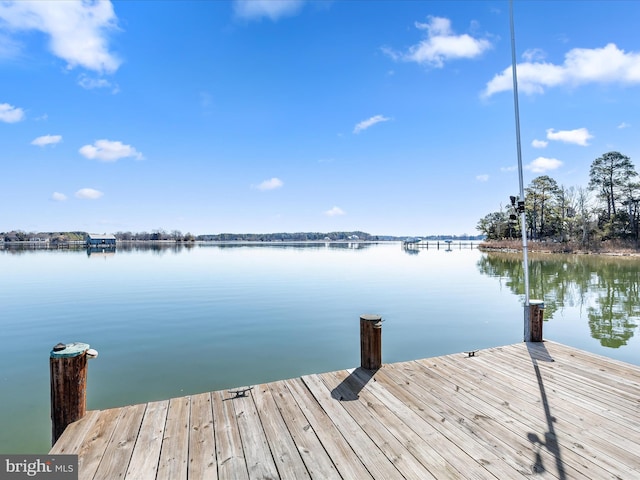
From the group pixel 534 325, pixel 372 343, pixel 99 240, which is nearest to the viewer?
pixel 372 343

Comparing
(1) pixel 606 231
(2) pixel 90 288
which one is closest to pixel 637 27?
(2) pixel 90 288

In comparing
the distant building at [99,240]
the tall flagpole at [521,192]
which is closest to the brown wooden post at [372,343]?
the tall flagpole at [521,192]

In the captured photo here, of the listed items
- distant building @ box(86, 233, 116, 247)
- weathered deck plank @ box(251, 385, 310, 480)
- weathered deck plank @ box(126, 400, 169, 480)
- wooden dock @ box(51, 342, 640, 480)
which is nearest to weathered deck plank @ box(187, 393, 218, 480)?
wooden dock @ box(51, 342, 640, 480)

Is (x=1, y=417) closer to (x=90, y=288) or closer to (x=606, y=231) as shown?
(x=90, y=288)

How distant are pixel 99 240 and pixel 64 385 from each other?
82208 mm

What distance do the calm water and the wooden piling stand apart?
1.51 m

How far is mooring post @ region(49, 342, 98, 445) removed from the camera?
9.20 ft

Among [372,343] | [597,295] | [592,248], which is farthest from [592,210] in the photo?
[372,343]

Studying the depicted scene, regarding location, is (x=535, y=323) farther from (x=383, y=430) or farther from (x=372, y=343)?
(x=383, y=430)

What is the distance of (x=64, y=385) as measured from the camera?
2840mm

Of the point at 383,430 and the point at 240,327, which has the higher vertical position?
the point at 383,430

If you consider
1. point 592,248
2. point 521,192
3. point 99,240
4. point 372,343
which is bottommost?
point 592,248

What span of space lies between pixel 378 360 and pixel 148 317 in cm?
819

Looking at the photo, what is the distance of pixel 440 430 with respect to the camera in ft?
9.05
